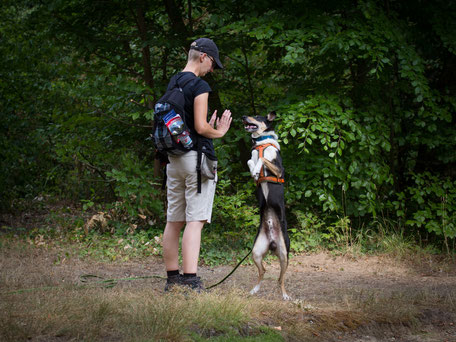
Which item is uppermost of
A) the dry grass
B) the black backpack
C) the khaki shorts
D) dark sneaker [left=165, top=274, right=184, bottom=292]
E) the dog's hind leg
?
the black backpack

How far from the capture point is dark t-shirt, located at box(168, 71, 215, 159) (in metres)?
4.65

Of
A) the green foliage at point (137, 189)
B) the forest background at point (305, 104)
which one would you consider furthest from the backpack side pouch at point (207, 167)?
the green foliage at point (137, 189)

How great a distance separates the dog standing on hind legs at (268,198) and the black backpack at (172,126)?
0.86 meters

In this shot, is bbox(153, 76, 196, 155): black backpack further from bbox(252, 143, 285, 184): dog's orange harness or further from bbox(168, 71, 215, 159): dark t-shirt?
bbox(252, 143, 285, 184): dog's orange harness

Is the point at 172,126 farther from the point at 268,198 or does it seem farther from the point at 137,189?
the point at 137,189

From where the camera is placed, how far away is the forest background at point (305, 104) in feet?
24.1

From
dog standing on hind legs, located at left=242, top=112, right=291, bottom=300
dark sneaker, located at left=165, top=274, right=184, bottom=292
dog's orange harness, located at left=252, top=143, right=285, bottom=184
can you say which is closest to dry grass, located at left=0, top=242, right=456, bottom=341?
dark sneaker, located at left=165, top=274, right=184, bottom=292

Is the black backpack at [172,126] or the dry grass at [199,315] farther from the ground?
the black backpack at [172,126]

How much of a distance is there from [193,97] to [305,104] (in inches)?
121

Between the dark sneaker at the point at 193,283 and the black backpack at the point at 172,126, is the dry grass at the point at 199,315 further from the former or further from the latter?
the black backpack at the point at 172,126

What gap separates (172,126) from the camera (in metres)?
4.55

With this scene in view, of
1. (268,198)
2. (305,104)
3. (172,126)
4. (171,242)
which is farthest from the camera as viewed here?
(305,104)

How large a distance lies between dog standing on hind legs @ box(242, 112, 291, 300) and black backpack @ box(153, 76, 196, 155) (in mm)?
861

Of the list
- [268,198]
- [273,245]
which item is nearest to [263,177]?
[268,198]
